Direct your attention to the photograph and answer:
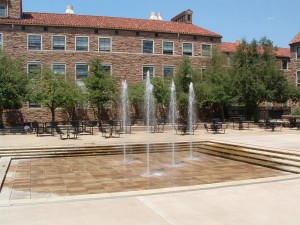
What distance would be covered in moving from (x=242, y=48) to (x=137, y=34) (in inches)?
435

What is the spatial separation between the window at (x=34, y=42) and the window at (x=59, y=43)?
1332 mm

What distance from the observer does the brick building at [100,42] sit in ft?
112

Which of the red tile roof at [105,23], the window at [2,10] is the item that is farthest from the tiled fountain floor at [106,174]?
the window at [2,10]

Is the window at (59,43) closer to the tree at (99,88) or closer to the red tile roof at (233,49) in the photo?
the tree at (99,88)

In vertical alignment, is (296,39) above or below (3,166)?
above

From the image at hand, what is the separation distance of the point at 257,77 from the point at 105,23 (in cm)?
1664

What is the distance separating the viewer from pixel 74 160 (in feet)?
46.5

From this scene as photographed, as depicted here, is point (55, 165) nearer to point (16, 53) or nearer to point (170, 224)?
point (170, 224)

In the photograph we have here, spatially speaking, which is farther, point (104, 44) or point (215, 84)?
point (104, 44)

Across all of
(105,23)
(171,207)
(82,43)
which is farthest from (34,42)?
(171,207)

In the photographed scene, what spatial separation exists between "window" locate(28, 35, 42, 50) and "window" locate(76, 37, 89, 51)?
3689 mm

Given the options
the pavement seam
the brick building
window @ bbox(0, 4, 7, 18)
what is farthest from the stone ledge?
window @ bbox(0, 4, 7, 18)

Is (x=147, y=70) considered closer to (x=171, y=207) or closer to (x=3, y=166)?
(x=3, y=166)

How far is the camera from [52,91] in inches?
1057
